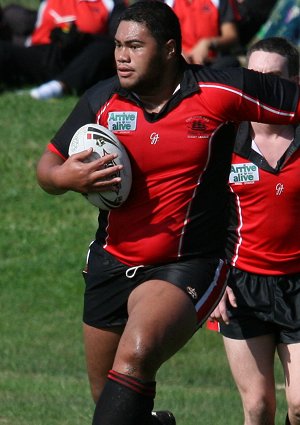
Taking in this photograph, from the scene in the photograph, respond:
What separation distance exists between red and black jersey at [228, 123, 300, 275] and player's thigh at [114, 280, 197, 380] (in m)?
0.84

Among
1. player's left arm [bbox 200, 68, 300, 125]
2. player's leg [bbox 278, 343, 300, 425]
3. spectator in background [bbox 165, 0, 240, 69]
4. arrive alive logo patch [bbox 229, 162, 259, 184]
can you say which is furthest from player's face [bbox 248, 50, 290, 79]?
spectator in background [bbox 165, 0, 240, 69]

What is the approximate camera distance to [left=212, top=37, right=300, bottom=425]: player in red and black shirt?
20.1ft

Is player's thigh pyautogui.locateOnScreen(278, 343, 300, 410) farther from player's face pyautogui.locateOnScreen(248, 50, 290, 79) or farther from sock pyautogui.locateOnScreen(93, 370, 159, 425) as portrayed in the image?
player's face pyautogui.locateOnScreen(248, 50, 290, 79)

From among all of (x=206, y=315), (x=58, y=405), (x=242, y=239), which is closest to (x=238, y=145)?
(x=242, y=239)

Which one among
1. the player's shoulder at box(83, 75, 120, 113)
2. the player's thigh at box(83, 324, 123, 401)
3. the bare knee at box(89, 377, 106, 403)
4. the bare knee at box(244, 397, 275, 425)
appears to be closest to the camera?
the player's shoulder at box(83, 75, 120, 113)

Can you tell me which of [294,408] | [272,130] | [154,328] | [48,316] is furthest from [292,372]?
[48,316]

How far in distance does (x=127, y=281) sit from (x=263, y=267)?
83cm

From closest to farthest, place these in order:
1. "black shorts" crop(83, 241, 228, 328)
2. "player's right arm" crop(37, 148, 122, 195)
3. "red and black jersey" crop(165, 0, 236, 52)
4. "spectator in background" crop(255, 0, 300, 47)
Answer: "player's right arm" crop(37, 148, 122, 195)
"black shorts" crop(83, 241, 228, 328)
"red and black jersey" crop(165, 0, 236, 52)
"spectator in background" crop(255, 0, 300, 47)

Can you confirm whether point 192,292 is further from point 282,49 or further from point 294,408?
point 282,49

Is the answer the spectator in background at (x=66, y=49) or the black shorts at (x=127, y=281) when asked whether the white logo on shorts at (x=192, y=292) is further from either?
the spectator in background at (x=66, y=49)

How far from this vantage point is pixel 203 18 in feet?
42.0

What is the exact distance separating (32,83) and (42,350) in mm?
5217

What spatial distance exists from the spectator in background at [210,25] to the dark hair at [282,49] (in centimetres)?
601

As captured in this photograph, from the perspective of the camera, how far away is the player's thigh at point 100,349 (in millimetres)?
5883
